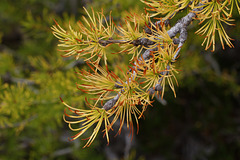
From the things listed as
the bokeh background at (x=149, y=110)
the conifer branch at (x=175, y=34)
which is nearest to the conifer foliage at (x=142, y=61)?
the conifer branch at (x=175, y=34)

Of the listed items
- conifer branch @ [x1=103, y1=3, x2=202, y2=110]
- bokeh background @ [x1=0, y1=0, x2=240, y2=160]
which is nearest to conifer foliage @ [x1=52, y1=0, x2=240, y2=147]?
conifer branch @ [x1=103, y1=3, x2=202, y2=110]

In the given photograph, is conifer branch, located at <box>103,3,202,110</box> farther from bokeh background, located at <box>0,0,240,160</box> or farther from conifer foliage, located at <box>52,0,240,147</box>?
bokeh background, located at <box>0,0,240,160</box>

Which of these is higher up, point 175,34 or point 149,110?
point 175,34

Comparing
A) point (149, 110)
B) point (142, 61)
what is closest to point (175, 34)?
point (142, 61)

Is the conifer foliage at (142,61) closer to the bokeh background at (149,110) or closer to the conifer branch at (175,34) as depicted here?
the conifer branch at (175,34)

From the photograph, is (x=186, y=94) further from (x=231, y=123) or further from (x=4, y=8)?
(x=4, y=8)

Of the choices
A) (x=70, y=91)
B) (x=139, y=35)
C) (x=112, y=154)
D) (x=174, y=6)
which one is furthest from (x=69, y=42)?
(x=112, y=154)

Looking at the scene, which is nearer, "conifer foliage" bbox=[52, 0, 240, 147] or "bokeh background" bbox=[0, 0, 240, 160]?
"conifer foliage" bbox=[52, 0, 240, 147]

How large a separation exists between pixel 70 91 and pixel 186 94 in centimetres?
197

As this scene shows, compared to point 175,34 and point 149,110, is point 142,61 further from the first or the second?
point 149,110

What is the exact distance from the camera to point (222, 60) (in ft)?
8.61

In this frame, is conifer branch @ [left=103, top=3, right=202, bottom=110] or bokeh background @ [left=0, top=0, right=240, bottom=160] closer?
conifer branch @ [left=103, top=3, right=202, bottom=110]

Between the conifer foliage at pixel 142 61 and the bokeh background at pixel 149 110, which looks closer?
the conifer foliage at pixel 142 61

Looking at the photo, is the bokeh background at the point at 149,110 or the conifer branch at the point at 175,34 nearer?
the conifer branch at the point at 175,34
